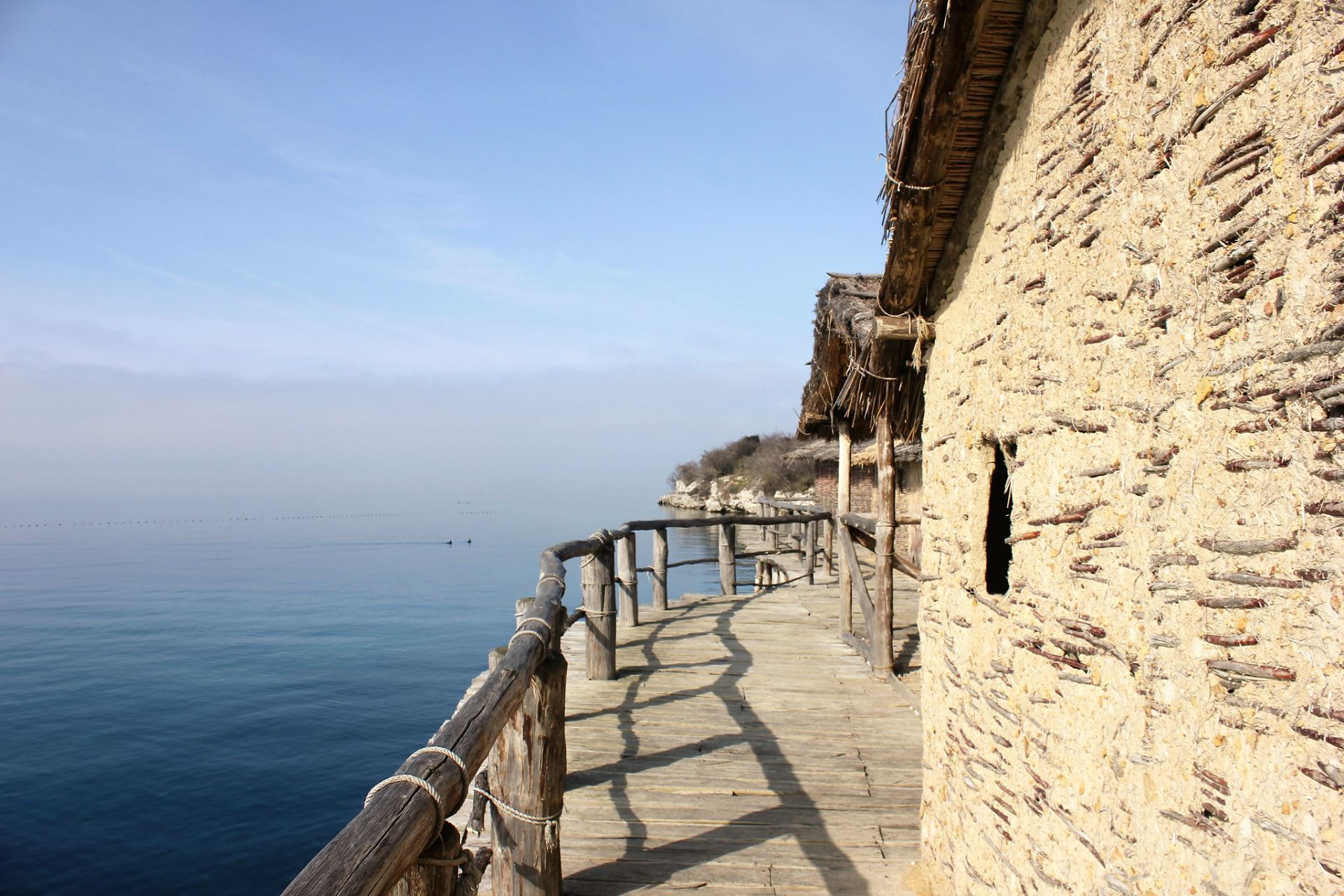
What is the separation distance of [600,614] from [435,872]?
15.5 feet

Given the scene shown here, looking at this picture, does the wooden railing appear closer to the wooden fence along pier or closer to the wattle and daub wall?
the wooden fence along pier

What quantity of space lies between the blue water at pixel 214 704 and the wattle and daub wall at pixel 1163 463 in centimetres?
1115

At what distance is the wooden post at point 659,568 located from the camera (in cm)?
1019

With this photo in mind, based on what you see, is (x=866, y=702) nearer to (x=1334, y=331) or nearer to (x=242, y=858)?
(x=1334, y=331)

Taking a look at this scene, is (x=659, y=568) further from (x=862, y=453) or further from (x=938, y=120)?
(x=862, y=453)

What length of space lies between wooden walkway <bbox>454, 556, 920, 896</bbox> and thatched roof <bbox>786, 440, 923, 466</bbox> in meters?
6.28

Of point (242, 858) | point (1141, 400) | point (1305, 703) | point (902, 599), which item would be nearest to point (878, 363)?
point (1141, 400)

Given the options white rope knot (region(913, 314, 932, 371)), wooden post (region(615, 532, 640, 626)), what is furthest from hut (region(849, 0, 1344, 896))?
wooden post (region(615, 532, 640, 626))

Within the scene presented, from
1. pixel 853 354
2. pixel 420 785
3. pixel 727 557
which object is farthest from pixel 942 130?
pixel 727 557

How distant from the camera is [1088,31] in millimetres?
2793

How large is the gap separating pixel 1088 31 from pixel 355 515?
4626 inches

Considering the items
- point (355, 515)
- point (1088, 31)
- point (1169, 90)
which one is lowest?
point (355, 515)

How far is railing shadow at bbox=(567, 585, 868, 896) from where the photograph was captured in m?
3.81

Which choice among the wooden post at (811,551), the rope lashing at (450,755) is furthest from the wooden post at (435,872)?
the wooden post at (811,551)
